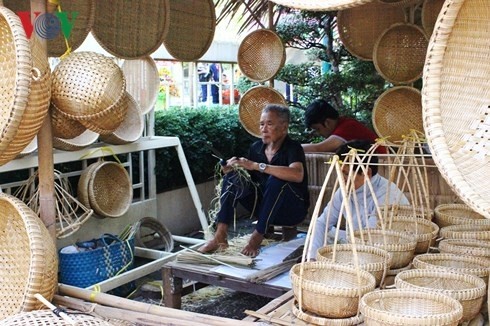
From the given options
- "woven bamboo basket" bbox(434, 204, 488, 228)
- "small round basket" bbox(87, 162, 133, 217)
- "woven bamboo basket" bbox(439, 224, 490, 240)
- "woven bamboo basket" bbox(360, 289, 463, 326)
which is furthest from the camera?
"small round basket" bbox(87, 162, 133, 217)

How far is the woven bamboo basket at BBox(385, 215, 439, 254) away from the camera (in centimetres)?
255

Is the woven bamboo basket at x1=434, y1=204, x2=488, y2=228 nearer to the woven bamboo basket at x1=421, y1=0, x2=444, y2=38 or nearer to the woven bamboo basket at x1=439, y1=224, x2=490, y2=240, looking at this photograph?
the woven bamboo basket at x1=439, y1=224, x2=490, y2=240

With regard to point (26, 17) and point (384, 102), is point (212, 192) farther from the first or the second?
point (26, 17)

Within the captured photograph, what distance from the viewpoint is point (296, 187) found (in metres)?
3.90

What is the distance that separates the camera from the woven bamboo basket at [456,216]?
2.82m

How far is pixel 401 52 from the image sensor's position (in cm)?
424

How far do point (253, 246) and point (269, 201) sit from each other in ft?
1.07

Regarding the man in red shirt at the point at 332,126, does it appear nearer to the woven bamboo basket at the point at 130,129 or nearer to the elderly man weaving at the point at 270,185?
the elderly man weaving at the point at 270,185

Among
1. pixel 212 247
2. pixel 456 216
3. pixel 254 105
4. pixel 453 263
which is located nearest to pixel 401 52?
pixel 254 105

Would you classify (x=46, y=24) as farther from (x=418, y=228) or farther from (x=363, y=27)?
(x=363, y=27)

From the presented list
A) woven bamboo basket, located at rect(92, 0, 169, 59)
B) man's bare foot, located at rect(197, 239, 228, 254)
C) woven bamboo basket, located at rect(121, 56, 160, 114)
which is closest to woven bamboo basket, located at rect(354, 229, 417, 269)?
man's bare foot, located at rect(197, 239, 228, 254)

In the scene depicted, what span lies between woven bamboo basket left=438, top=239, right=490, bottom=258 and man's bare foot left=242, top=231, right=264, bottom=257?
136 cm

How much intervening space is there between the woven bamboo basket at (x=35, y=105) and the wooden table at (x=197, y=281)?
141 centimetres

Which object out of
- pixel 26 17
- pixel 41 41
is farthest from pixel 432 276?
pixel 26 17
